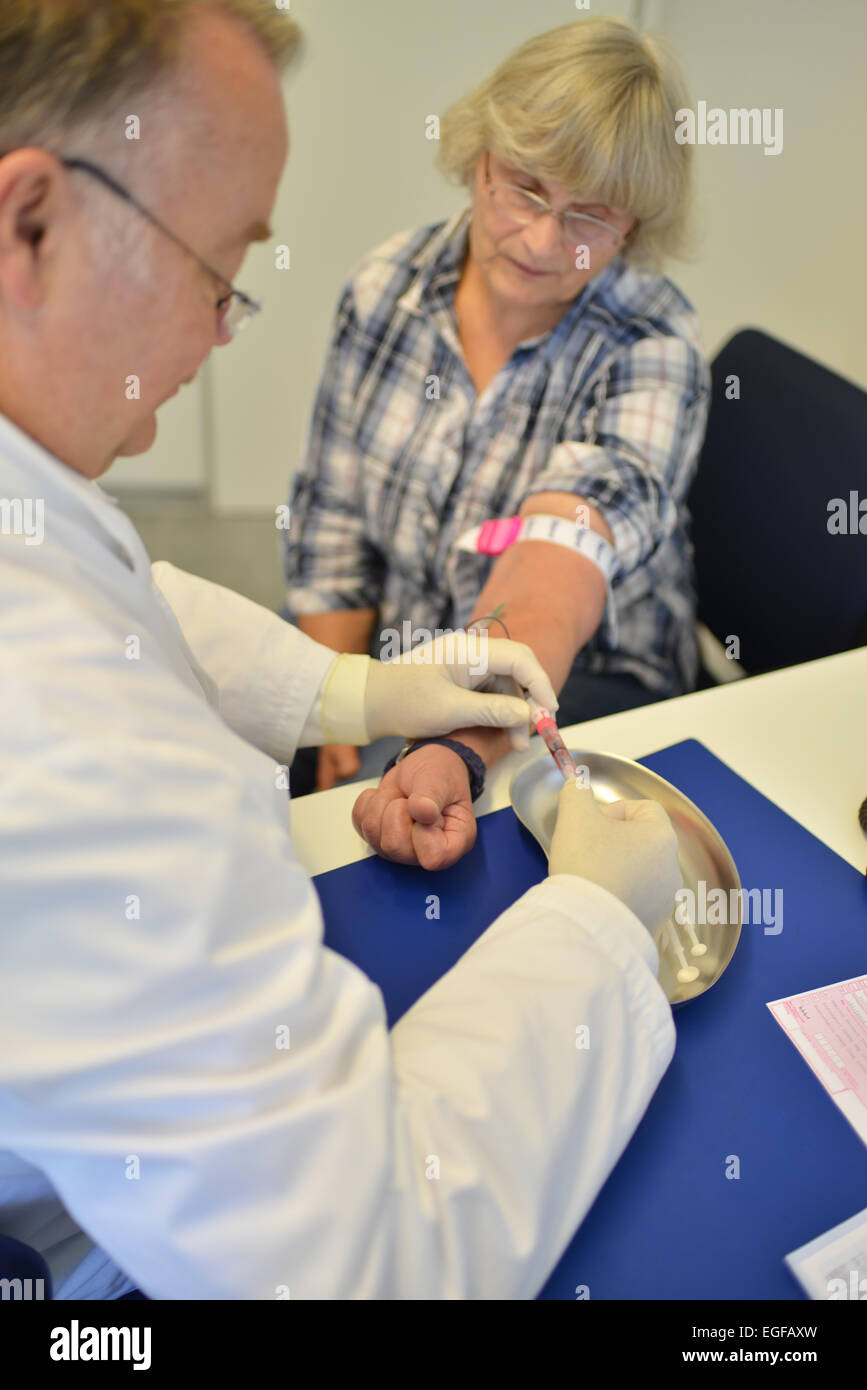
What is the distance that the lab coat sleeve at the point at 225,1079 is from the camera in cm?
51

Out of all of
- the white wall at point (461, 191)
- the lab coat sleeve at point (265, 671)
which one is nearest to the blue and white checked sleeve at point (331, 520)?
the lab coat sleeve at point (265, 671)

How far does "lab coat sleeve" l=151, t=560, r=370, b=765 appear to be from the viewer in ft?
3.37

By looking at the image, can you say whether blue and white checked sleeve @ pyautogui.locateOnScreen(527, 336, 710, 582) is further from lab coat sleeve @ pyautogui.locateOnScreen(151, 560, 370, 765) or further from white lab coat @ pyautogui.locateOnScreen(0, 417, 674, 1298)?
white lab coat @ pyautogui.locateOnScreen(0, 417, 674, 1298)

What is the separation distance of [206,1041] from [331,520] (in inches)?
44.6

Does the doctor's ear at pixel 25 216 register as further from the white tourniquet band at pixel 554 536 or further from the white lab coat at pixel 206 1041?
the white tourniquet band at pixel 554 536

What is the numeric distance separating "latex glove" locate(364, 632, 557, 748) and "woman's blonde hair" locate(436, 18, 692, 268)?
61cm

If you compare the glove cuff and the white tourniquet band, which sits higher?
the white tourniquet band

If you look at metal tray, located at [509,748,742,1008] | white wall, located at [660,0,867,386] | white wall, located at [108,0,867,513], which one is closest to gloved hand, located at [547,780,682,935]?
metal tray, located at [509,748,742,1008]

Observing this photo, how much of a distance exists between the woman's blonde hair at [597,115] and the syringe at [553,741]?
0.68 m

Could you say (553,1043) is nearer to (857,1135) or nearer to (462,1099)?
(462,1099)

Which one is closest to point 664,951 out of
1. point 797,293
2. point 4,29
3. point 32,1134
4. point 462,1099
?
point 462,1099

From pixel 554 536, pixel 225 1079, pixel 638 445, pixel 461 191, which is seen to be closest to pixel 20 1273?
pixel 225 1079

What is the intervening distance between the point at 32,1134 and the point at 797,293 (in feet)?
7.63

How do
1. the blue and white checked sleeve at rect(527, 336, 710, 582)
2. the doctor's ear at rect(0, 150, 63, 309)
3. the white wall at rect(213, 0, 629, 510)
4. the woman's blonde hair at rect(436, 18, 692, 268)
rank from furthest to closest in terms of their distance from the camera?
the white wall at rect(213, 0, 629, 510) → the blue and white checked sleeve at rect(527, 336, 710, 582) → the woman's blonde hair at rect(436, 18, 692, 268) → the doctor's ear at rect(0, 150, 63, 309)
